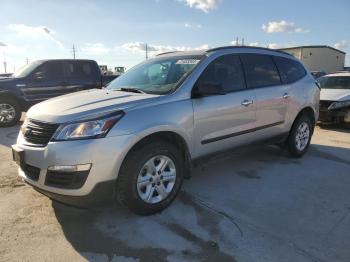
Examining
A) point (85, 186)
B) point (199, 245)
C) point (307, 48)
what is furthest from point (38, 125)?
point (307, 48)

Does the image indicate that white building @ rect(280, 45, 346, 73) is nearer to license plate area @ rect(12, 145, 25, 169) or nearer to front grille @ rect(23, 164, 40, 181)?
license plate area @ rect(12, 145, 25, 169)

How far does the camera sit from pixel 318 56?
176 ft

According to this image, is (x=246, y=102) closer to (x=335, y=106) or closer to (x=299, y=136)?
(x=299, y=136)

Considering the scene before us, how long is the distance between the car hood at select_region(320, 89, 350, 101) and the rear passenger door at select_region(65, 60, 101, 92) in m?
6.53

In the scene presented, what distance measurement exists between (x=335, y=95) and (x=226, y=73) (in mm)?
5874

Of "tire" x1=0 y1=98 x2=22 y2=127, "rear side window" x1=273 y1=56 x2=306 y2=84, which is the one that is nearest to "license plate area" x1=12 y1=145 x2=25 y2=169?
"rear side window" x1=273 y1=56 x2=306 y2=84

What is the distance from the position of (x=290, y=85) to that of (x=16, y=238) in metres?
4.40

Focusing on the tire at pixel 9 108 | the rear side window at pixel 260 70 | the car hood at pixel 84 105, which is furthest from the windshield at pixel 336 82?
the tire at pixel 9 108

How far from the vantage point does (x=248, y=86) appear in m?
4.82

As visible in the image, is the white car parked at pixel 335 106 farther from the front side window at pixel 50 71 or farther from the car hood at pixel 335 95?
the front side window at pixel 50 71

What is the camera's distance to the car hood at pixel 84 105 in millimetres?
3402

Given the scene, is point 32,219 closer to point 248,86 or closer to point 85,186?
point 85,186

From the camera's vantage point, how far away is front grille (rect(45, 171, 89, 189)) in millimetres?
3232

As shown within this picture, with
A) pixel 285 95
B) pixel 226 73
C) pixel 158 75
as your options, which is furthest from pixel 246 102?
pixel 158 75
